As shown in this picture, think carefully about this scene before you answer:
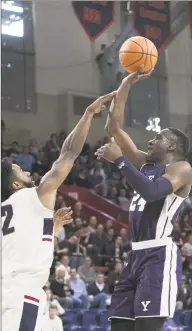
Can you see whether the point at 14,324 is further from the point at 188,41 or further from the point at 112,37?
the point at 112,37

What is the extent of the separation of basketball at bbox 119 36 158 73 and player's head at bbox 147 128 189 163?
582mm

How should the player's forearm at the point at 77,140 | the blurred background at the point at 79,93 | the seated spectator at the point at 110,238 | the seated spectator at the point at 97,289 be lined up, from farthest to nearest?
the blurred background at the point at 79,93 < the seated spectator at the point at 110,238 < the seated spectator at the point at 97,289 < the player's forearm at the point at 77,140

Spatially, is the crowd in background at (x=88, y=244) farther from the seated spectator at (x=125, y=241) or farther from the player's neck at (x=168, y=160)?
the player's neck at (x=168, y=160)

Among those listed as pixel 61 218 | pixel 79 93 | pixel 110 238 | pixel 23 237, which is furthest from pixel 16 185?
pixel 79 93

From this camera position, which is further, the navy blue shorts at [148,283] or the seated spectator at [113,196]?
the seated spectator at [113,196]

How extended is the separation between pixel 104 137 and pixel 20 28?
13.4 ft

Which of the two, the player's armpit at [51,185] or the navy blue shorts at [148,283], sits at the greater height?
the player's armpit at [51,185]

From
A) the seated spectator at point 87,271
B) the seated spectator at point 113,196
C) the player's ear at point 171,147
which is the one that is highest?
the seated spectator at point 113,196

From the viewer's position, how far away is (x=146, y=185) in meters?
3.96

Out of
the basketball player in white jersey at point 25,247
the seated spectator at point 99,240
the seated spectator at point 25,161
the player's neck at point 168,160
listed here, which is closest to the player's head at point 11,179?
the basketball player in white jersey at point 25,247

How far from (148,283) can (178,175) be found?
75 cm

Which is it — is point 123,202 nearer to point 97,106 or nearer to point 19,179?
point 97,106

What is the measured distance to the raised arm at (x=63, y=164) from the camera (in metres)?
3.81

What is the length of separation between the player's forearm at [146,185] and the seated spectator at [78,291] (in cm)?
619
